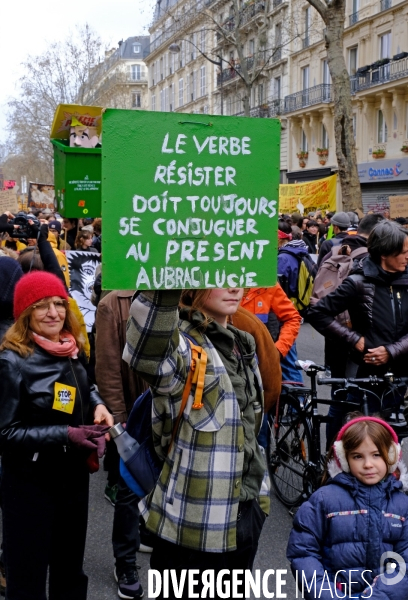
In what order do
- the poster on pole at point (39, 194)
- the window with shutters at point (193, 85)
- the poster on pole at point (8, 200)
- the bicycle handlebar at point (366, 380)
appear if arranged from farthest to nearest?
1. the window with shutters at point (193, 85)
2. the poster on pole at point (39, 194)
3. the poster on pole at point (8, 200)
4. the bicycle handlebar at point (366, 380)

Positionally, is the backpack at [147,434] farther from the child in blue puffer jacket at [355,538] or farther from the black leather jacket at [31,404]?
the child in blue puffer jacket at [355,538]

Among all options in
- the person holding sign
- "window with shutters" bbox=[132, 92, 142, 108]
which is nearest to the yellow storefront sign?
the person holding sign

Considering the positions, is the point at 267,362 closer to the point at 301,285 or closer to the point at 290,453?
the point at 290,453

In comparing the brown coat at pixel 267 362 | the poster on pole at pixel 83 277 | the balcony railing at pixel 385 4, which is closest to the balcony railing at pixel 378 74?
the balcony railing at pixel 385 4

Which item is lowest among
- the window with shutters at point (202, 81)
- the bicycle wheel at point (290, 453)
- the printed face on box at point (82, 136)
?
the bicycle wheel at point (290, 453)

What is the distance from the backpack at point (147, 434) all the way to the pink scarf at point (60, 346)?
2.26 ft

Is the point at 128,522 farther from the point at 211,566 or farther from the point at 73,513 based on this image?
the point at 211,566

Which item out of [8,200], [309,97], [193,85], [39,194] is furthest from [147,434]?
[193,85]

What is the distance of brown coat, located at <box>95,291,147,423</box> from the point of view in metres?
3.94

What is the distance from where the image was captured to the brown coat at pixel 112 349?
12.9ft

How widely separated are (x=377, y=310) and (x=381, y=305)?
39 mm

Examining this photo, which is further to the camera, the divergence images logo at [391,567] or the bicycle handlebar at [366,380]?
the bicycle handlebar at [366,380]

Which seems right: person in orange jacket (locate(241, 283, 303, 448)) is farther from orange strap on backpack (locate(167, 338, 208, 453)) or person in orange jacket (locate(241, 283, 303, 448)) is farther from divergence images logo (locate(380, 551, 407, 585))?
orange strap on backpack (locate(167, 338, 208, 453))

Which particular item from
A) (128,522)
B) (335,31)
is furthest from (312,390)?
(335,31)
